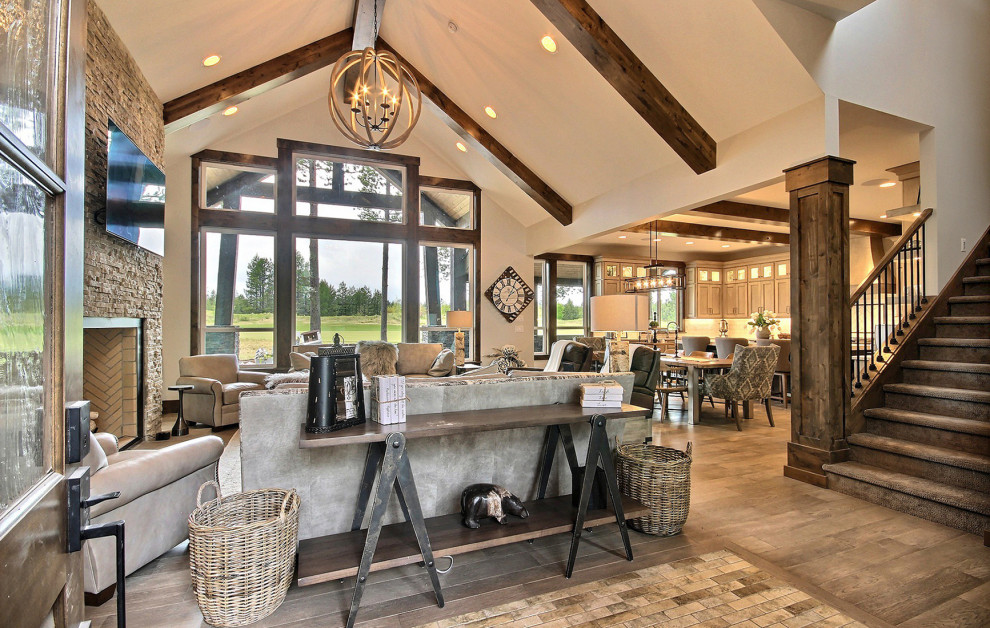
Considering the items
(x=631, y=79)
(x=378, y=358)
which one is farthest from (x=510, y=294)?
(x=631, y=79)

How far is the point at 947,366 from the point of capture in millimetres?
3604

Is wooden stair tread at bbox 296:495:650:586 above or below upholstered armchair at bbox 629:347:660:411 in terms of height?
below

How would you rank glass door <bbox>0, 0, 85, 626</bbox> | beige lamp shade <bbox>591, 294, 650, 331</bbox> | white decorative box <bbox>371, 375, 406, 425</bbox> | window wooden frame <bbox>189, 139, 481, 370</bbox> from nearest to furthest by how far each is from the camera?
glass door <bbox>0, 0, 85, 626</bbox>, white decorative box <bbox>371, 375, 406, 425</bbox>, beige lamp shade <bbox>591, 294, 650, 331</bbox>, window wooden frame <bbox>189, 139, 481, 370</bbox>

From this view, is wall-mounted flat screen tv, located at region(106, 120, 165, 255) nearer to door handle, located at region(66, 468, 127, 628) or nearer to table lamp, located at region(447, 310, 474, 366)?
table lamp, located at region(447, 310, 474, 366)

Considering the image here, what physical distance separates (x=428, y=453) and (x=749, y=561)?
1680mm

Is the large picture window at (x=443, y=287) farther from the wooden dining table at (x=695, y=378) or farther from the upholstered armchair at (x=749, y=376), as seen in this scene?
the upholstered armchair at (x=749, y=376)

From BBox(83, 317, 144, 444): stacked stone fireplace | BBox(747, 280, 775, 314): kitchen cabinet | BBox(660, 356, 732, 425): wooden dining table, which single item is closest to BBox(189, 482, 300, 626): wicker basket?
BBox(83, 317, 144, 444): stacked stone fireplace

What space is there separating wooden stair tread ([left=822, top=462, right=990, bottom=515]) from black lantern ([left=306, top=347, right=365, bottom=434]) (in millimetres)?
3307

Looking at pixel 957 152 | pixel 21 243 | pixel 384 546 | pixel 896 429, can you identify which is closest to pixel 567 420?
pixel 384 546

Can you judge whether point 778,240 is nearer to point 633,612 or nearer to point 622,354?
point 622,354

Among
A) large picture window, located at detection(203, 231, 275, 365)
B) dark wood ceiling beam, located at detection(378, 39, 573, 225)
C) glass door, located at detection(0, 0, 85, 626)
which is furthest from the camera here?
large picture window, located at detection(203, 231, 275, 365)

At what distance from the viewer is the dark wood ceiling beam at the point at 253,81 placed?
5.06 m

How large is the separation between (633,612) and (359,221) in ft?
22.3

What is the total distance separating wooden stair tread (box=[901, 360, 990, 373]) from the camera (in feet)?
11.2
